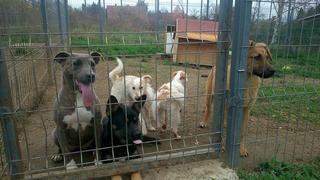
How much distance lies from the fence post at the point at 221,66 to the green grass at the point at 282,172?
52cm

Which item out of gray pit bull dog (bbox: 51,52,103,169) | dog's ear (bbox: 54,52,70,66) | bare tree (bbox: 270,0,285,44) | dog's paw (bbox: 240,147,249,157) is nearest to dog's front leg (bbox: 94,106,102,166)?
gray pit bull dog (bbox: 51,52,103,169)

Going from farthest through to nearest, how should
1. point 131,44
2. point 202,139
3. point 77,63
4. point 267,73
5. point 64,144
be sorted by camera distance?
point 202,139 → point 267,73 → point 64,144 → point 77,63 → point 131,44

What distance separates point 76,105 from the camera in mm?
3506

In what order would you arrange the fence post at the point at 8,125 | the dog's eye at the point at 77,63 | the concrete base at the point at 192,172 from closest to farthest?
1. the fence post at the point at 8,125
2. the dog's eye at the point at 77,63
3. the concrete base at the point at 192,172

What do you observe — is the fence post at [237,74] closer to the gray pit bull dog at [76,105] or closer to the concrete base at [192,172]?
the concrete base at [192,172]

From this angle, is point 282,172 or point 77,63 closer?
point 77,63

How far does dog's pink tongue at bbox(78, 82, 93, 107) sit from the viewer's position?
11.1ft

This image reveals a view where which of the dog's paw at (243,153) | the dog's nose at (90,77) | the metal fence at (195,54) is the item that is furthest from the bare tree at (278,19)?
the dog's nose at (90,77)

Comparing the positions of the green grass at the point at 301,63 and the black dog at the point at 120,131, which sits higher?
the green grass at the point at 301,63

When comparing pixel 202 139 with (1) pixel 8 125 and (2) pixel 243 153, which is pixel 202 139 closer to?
(2) pixel 243 153

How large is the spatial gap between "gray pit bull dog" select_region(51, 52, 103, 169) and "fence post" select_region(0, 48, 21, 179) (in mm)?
520

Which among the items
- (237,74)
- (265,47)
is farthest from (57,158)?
(265,47)

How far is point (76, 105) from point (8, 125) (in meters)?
0.75

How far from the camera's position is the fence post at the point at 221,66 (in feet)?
11.3
